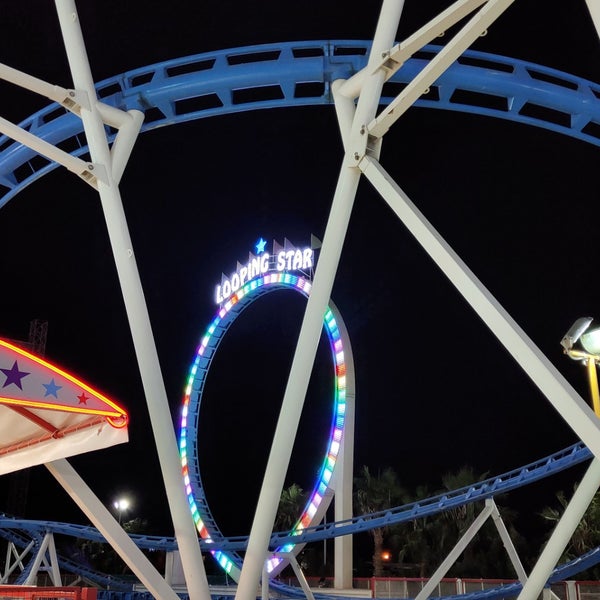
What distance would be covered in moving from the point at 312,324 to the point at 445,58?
80.4 inches

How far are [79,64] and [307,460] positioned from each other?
97.8ft

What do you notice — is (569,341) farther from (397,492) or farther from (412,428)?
(412,428)

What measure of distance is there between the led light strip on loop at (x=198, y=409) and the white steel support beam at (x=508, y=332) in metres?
10.7

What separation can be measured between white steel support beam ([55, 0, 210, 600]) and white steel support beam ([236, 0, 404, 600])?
449mm

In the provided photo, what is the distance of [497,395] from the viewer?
30.2 metres

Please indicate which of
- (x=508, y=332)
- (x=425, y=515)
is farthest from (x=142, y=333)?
(x=425, y=515)

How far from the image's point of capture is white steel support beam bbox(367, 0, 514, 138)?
13.6 ft

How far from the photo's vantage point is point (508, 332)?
3750 mm

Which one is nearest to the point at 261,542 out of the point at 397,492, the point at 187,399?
the point at 187,399

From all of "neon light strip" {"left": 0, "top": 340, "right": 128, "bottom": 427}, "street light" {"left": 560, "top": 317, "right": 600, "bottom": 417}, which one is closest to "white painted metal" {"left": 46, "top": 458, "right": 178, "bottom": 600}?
"neon light strip" {"left": 0, "top": 340, "right": 128, "bottom": 427}

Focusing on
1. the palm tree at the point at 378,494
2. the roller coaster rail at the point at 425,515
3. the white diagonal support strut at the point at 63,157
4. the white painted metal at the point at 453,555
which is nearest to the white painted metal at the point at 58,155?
the white diagonal support strut at the point at 63,157

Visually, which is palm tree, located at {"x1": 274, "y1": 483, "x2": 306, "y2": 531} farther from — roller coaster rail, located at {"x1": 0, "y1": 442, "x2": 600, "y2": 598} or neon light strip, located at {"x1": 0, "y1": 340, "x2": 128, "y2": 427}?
neon light strip, located at {"x1": 0, "y1": 340, "x2": 128, "y2": 427}

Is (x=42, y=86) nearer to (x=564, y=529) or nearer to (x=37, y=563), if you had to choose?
(x=564, y=529)

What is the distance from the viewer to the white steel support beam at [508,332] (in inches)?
131
